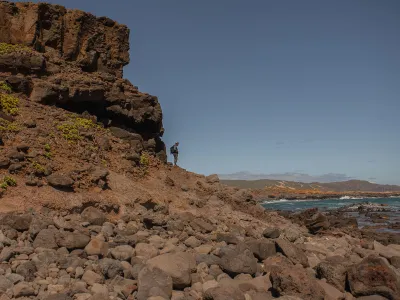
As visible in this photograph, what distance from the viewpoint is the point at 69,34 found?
70.3ft

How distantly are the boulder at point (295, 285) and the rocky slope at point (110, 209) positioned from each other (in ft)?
0.08

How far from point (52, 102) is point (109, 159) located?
15.4 feet

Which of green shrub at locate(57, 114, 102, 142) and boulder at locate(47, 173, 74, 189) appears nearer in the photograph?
boulder at locate(47, 173, 74, 189)

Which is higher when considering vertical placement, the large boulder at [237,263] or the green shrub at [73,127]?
the green shrub at [73,127]

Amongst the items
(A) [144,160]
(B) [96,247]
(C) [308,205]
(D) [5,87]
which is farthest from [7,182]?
(C) [308,205]

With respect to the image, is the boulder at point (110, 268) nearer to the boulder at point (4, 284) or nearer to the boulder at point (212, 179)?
the boulder at point (4, 284)

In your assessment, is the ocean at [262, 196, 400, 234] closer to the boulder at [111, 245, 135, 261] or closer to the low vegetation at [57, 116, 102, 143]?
the low vegetation at [57, 116, 102, 143]

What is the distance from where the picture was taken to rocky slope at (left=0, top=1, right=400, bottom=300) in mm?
8453

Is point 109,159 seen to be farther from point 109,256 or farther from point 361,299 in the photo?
point 361,299

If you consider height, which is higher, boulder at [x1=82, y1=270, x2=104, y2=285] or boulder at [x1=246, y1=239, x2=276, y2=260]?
boulder at [x1=246, y1=239, x2=276, y2=260]

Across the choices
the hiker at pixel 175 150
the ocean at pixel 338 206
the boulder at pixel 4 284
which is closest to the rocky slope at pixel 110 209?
the boulder at pixel 4 284

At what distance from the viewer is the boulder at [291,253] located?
11.5 m

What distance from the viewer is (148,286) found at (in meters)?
7.94

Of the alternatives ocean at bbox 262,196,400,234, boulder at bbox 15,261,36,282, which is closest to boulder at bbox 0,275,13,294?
boulder at bbox 15,261,36,282
